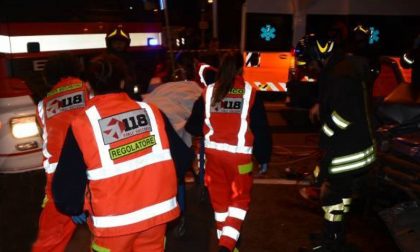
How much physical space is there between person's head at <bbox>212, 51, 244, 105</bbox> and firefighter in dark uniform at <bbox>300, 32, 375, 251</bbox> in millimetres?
627

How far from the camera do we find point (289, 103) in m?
10.5

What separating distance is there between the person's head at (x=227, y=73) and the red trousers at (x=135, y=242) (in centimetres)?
137

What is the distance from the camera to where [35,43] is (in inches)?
202

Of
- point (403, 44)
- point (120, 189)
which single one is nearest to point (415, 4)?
point (403, 44)

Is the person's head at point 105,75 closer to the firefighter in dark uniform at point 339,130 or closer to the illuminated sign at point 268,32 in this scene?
Result: the firefighter in dark uniform at point 339,130

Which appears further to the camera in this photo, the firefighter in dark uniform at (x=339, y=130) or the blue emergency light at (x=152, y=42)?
the blue emergency light at (x=152, y=42)

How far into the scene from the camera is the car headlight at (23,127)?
4.21m

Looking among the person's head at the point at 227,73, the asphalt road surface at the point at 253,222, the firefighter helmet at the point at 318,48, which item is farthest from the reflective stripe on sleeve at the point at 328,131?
the asphalt road surface at the point at 253,222

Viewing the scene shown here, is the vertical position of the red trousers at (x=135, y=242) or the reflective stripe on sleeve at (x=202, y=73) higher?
the reflective stripe on sleeve at (x=202, y=73)

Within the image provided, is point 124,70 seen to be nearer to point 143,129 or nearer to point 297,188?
point 143,129

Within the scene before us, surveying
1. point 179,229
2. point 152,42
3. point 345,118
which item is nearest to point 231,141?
point 345,118

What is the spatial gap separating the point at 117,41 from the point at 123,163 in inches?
137

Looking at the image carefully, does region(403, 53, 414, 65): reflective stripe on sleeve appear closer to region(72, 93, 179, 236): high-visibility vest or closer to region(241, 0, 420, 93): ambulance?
region(241, 0, 420, 93): ambulance

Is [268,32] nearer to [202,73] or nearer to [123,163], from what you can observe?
[202,73]
